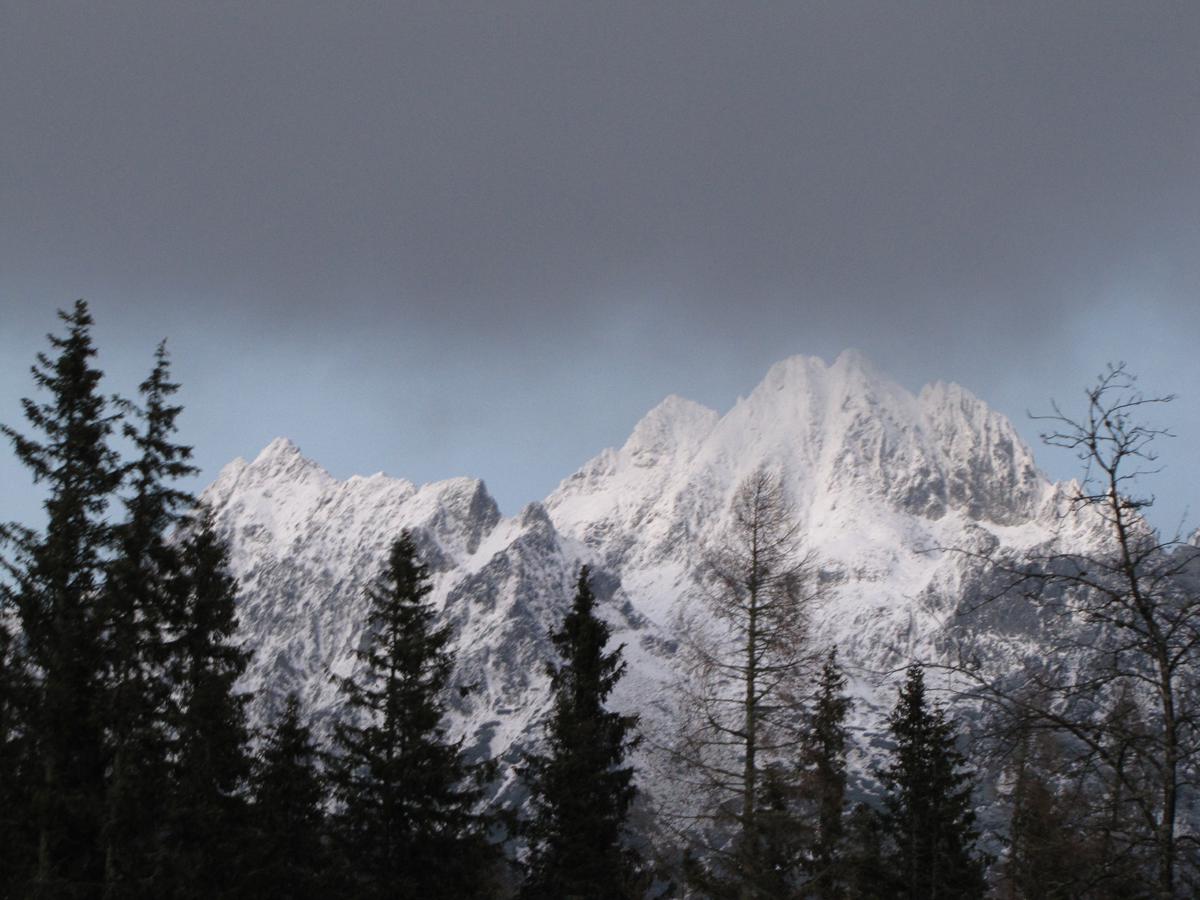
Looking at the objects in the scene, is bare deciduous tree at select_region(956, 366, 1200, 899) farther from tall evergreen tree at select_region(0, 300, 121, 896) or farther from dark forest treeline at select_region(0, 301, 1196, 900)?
tall evergreen tree at select_region(0, 300, 121, 896)

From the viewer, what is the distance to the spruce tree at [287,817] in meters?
26.6

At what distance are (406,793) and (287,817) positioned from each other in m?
4.81

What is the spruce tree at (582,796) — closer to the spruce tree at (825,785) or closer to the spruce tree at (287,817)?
the spruce tree at (825,785)

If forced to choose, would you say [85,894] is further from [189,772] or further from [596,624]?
[596,624]

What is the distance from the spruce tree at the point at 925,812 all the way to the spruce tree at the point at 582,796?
747 cm

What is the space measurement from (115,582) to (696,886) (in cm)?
1205

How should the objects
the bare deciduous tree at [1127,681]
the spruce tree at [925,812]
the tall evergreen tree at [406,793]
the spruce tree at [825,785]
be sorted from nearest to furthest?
the bare deciduous tree at [1127,681], the spruce tree at [825,785], the tall evergreen tree at [406,793], the spruce tree at [925,812]

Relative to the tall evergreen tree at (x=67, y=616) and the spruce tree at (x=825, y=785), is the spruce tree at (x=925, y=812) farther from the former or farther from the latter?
the tall evergreen tree at (x=67, y=616)

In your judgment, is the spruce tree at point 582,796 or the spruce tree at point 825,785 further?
the spruce tree at point 582,796

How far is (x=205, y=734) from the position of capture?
2250cm

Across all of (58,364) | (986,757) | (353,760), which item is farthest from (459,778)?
(986,757)

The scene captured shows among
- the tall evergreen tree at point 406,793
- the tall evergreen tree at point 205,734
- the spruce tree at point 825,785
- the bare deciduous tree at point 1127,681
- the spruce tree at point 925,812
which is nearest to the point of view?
the bare deciduous tree at point 1127,681

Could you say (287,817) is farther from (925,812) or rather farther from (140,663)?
(925,812)

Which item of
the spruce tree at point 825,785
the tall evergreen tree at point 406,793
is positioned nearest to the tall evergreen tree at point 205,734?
the tall evergreen tree at point 406,793
